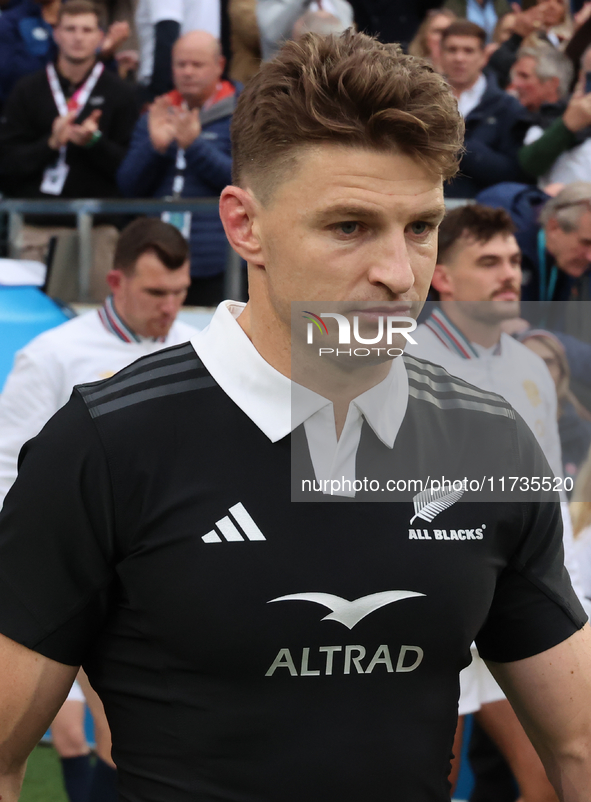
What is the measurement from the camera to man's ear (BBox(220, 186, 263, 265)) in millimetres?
1472

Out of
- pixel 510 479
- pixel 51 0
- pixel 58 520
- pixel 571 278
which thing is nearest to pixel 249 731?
pixel 58 520

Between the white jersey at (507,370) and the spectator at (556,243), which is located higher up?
the spectator at (556,243)

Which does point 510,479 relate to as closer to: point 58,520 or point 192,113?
point 58,520

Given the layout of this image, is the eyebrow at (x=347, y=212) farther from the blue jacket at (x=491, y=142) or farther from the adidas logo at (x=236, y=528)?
the blue jacket at (x=491, y=142)

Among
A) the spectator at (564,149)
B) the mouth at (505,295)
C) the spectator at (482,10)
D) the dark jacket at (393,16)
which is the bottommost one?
the mouth at (505,295)

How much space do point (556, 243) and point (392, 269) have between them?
322 centimetres

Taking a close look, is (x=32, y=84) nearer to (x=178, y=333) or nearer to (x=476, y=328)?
(x=178, y=333)

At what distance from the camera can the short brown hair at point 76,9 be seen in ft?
21.2

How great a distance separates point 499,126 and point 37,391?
2996 mm

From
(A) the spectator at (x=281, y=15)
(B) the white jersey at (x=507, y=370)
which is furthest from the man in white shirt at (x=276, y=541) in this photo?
(A) the spectator at (x=281, y=15)

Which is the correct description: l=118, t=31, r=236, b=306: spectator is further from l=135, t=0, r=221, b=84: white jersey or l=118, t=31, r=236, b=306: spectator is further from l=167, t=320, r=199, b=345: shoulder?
l=135, t=0, r=221, b=84: white jersey

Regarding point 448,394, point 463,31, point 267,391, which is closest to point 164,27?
point 463,31

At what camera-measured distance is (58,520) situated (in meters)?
1.38

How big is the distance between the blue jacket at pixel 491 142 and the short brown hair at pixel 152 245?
153 cm
